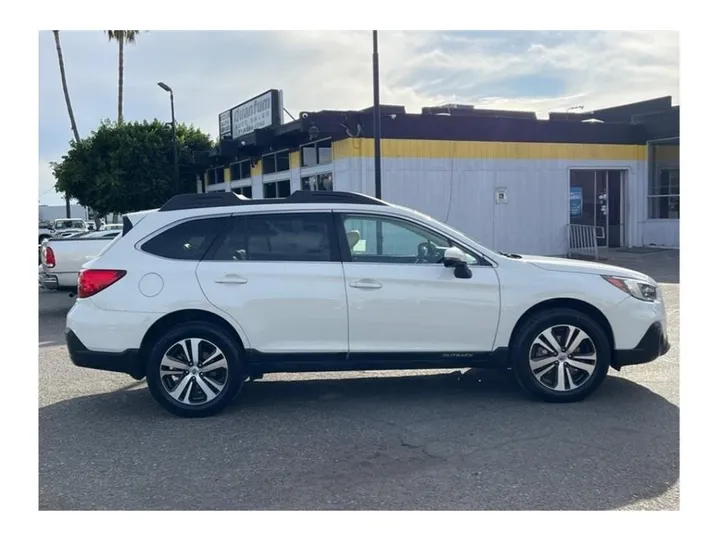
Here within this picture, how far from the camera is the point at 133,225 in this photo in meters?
5.82

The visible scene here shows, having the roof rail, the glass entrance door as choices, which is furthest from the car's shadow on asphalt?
the glass entrance door

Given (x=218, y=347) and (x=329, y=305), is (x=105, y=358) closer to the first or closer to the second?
(x=218, y=347)

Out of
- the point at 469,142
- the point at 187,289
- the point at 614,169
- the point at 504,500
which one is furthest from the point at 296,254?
the point at 614,169

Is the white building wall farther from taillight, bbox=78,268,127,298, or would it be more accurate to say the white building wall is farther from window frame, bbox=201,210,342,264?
taillight, bbox=78,268,127,298

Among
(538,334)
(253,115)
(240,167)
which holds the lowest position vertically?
(538,334)

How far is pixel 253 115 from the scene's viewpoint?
77.9ft

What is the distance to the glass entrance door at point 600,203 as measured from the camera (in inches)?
829

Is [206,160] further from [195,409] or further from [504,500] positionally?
[504,500]

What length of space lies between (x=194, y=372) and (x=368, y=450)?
65.3 inches

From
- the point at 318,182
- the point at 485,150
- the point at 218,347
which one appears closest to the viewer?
the point at 218,347

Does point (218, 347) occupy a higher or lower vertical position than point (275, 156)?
lower

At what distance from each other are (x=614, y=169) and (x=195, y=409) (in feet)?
62.1

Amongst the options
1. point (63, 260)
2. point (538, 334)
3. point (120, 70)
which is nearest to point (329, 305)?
point (538, 334)

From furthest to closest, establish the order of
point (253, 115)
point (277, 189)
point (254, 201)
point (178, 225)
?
point (253, 115)
point (277, 189)
point (254, 201)
point (178, 225)
